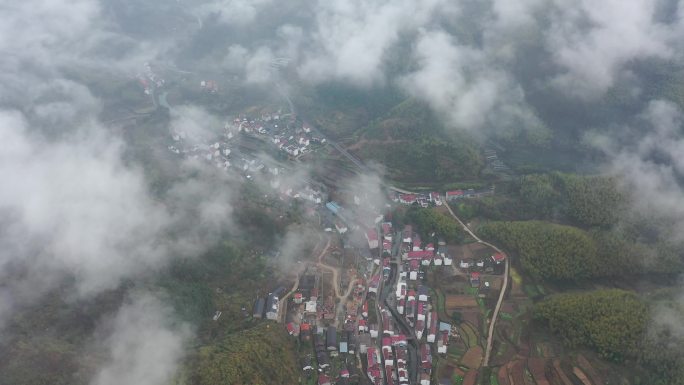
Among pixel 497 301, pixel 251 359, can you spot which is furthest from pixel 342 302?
pixel 497 301

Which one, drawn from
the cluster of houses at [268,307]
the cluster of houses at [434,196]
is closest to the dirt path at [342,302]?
the cluster of houses at [268,307]

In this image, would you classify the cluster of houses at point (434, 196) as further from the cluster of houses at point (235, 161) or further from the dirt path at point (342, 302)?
the dirt path at point (342, 302)

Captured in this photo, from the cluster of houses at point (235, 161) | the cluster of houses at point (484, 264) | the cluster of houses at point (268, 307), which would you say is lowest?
the cluster of houses at point (268, 307)

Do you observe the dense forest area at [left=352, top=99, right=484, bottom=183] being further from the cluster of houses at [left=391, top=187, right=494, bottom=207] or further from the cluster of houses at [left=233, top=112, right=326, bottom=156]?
the cluster of houses at [left=233, top=112, right=326, bottom=156]

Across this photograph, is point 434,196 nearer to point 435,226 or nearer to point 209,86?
point 435,226

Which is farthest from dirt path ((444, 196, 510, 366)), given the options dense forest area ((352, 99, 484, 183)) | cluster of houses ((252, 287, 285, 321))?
cluster of houses ((252, 287, 285, 321))

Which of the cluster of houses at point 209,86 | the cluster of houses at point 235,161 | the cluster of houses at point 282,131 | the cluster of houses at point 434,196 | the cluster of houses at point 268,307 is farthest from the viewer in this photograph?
the cluster of houses at point 209,86

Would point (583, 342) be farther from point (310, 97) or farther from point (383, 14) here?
point (383, 14)

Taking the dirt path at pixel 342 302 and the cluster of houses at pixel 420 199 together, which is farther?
the cluster of houses at pixel 420 199

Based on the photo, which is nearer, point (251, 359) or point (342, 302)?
point (251, 359)

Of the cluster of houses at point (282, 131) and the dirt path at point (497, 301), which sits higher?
the cluster of houses at point (282, 131)
